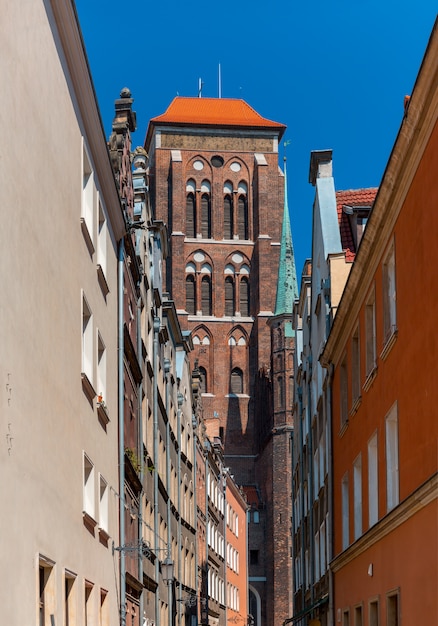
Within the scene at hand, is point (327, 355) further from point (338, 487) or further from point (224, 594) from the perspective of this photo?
point (224, 594)

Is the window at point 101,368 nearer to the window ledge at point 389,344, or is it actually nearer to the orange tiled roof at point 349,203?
the window ledge at point 389,344

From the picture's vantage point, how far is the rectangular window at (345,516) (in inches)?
1030

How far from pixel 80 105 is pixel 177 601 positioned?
1001 inches

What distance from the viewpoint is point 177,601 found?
131 ft

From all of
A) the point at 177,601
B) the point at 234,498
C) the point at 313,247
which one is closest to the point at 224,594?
the point at 234,498

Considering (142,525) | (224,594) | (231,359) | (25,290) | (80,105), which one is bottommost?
(224,594)

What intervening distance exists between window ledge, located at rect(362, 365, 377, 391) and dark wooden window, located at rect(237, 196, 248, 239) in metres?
80.2

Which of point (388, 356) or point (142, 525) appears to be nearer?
point (388, 356)

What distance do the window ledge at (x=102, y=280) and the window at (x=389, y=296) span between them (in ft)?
15.3

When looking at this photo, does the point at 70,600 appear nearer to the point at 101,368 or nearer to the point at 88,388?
the point at 88,388

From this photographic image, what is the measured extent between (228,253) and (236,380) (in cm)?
1066

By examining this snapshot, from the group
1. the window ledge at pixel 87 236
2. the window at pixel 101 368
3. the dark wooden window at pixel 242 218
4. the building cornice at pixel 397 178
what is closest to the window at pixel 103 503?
the window at pixel 101 368

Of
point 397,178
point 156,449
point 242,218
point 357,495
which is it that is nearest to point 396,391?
point 397,178

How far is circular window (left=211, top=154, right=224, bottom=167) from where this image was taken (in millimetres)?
102188
